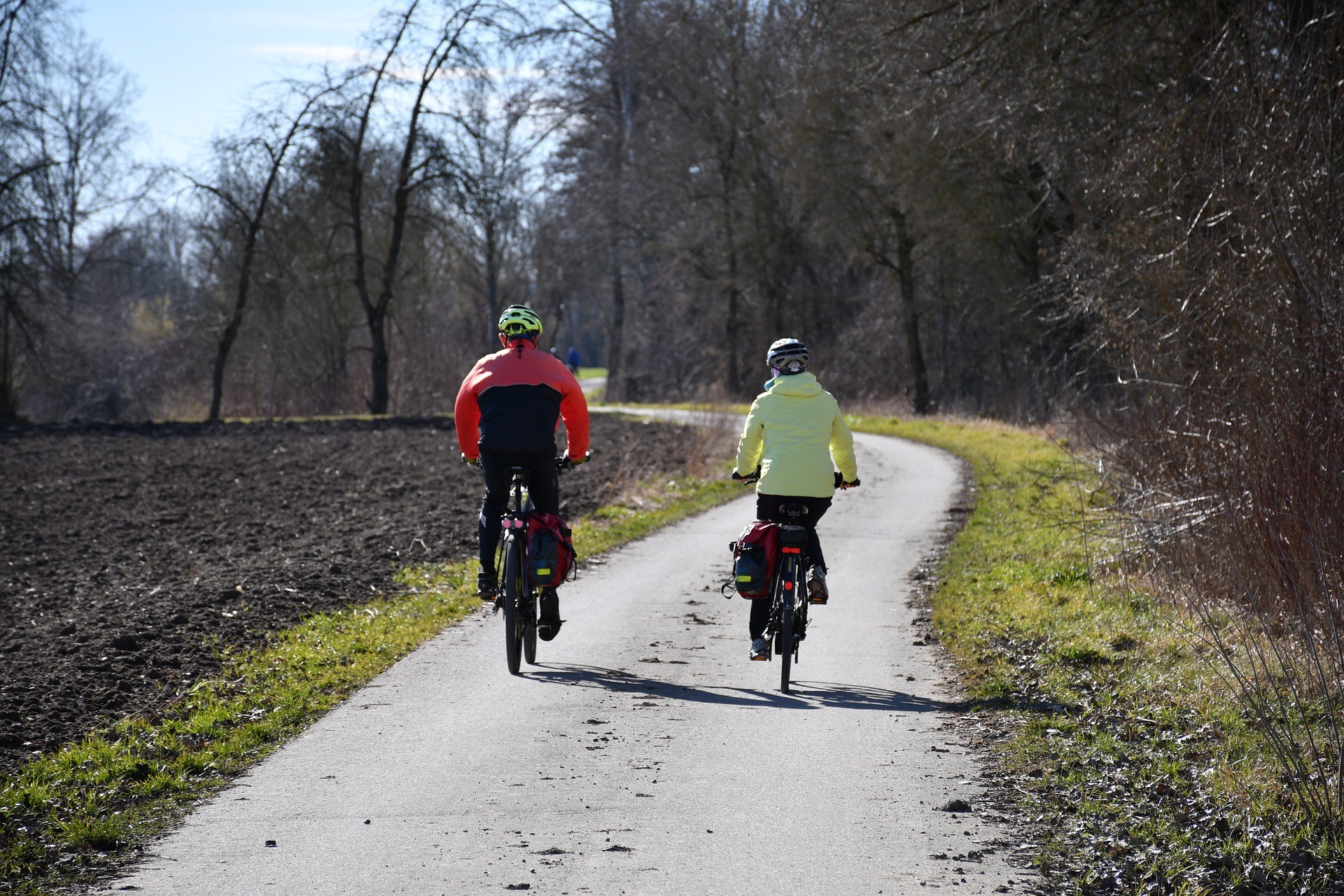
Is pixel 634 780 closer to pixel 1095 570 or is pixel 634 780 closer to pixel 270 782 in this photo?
pixel 270 782

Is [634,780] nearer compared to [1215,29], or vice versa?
[634,780]

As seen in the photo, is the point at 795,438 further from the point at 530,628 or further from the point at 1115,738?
the point at 1115,738

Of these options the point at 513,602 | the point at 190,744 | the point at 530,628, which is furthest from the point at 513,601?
the point at 190,744

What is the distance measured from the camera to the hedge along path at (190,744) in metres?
4.79

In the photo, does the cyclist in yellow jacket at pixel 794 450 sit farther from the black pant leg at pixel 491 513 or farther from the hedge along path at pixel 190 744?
the hedge along path at pixel 190 744

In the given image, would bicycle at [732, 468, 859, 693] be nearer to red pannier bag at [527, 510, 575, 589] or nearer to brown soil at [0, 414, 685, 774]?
red pannier bag at [527, 510, 575, 589]

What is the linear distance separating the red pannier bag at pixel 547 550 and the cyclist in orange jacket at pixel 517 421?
0.51 feet

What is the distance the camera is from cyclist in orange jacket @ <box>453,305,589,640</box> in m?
7.72

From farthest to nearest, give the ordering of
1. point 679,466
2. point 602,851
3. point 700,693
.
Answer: point 679,466
point 700,693
point 602,851

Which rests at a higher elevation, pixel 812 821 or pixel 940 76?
pixel 940 76

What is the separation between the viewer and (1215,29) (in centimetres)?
1060

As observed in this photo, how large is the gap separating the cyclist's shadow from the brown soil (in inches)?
90.9

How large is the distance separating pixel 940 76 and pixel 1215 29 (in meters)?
2.97

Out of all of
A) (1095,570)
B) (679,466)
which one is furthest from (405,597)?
(679,466)
